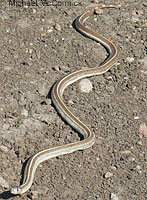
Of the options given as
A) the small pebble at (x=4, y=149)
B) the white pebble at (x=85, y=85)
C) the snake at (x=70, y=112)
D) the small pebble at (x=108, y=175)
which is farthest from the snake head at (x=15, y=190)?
the white pebble at (x=85, y=85)

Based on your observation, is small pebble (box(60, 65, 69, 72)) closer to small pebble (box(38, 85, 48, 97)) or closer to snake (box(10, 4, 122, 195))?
snake (box(10, 4, 122, 195))

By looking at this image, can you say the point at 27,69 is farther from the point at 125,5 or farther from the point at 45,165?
the point at 125,5

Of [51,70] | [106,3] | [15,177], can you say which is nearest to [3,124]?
[15,177]

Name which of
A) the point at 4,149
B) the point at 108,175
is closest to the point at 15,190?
the point at 4,149

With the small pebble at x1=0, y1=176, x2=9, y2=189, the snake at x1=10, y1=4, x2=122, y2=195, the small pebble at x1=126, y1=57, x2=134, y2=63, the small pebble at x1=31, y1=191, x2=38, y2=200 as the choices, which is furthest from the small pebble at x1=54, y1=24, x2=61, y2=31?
the small pebble at x1=31, y1=191, x2=38, y2=200

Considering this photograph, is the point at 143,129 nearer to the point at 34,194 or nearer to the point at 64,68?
the point at 64,68
